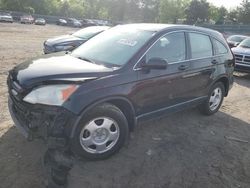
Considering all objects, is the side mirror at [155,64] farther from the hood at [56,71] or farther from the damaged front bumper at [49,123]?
the damaged front bumper at [49,123]

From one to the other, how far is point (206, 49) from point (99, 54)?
7.27ft

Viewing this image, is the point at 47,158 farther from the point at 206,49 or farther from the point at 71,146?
the point at 206,49

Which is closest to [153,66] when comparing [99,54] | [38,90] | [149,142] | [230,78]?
[99,54]

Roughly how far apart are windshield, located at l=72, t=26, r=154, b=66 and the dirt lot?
4.56 ft

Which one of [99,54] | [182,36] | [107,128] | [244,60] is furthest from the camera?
[244,60]

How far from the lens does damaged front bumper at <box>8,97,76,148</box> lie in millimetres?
3705

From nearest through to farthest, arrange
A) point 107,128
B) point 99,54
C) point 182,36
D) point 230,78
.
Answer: point 107,128 → point 99,54 → point 182,36 → point 230,78

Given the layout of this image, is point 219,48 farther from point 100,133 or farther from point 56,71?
point 56,71

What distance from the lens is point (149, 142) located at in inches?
199

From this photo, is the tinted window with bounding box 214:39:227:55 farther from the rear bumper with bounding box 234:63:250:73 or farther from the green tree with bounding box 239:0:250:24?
the green tree with bounding box 239:0:250:24

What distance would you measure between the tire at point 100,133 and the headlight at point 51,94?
38 cm

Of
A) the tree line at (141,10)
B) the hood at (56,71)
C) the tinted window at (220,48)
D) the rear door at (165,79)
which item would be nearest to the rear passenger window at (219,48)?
the tinted window at (220,48)

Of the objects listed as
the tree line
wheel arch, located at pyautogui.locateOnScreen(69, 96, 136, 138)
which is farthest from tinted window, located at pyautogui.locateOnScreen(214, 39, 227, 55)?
the tree line

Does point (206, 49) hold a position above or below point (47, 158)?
above
